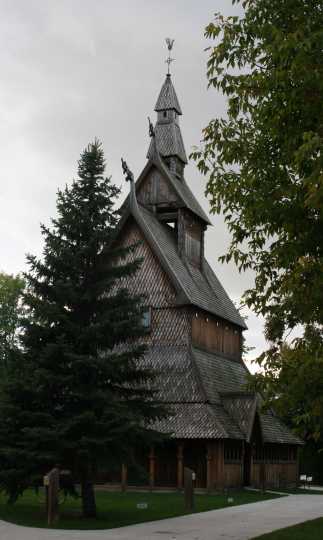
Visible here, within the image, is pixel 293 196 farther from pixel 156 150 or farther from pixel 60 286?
pixel 156 150

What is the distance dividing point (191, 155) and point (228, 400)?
24466mm

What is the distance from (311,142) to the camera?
9883 mm

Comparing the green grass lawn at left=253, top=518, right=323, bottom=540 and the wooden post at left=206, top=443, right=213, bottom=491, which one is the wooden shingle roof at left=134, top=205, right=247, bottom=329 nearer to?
the wooden post at left=206, top=443, right=213, bottom=491

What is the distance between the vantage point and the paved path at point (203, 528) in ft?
51.9

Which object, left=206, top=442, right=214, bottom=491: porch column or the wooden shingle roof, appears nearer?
left=206, top=442, right=214, bottom=491: porch column

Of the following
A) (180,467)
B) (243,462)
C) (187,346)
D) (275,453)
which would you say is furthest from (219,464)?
(275,453)

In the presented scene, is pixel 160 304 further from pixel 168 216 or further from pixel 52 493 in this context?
pixel 52 493

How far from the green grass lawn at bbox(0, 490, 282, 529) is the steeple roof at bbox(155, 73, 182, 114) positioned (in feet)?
77.0

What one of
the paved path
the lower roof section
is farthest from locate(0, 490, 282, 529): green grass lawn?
the lower roof section

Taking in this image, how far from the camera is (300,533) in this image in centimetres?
1723

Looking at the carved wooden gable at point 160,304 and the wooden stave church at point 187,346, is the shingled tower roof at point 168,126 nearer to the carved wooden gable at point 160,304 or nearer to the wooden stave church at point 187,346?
the wooden stave church at point 187,346

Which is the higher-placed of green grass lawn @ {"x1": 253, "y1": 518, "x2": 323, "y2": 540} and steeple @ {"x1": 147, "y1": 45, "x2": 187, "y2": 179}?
steeple @ {"x1": 147, "y1": 45, "x2": 187, "y2": 179}

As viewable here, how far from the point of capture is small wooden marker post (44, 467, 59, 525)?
18109mm

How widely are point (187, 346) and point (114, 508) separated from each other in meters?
13.9
